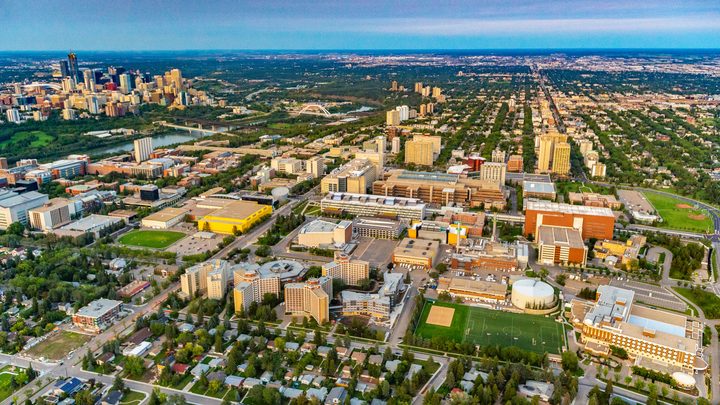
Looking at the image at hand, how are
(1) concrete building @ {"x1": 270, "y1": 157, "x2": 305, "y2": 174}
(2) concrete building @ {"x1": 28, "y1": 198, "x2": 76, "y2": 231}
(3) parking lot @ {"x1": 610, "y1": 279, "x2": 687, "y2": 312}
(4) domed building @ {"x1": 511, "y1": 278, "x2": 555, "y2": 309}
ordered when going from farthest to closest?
(1) concrete building @ {"x1": 270, "y1": 157, "x2": 305, "y2": 174} → (2) concrete building @ {"x1": 28, "y1": 198, "x2": 76, "y2": 231} → (3) parking lot @ {"x1": 610, "y1": 279, "x2": 687, "y2": 312} → (4) domed building @ {"x1": 511, "y1": 278, "x2": 555, "y2": 309}

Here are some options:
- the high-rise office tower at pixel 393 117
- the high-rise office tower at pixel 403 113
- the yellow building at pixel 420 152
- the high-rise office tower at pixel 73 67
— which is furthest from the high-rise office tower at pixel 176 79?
the yellow building at pixel 420 152

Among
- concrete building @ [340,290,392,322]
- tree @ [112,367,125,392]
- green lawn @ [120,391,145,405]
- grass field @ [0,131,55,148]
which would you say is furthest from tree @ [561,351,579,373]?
grass field @ [0,131,55,148]

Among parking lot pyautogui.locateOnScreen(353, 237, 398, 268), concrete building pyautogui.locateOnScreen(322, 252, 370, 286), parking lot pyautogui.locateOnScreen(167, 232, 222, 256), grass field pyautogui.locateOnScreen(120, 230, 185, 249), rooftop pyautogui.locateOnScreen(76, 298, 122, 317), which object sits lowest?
parking lot pyautogui.locateOnScreen(167, 232, 222, 256)

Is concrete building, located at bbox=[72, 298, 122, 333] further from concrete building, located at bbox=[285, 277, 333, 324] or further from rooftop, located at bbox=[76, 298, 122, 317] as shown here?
concrete building, located at bbox=[285, 277, 333, 324]

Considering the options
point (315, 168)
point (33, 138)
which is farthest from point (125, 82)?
point (315, 168)

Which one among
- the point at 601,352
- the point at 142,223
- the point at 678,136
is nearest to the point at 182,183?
the point at 142,223

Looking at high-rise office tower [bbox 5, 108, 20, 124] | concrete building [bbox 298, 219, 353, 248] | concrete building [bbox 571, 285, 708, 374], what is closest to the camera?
concrete building [bbox 571, 285, 708, 374]

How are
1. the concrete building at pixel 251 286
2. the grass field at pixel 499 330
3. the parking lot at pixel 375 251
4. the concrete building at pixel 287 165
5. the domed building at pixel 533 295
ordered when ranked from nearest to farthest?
the grass field at pixel 499 330
the concrete building at pixel 251 286
the domed building at pixel 533 295
the parking lot at pixel 375 251
the concrete building at pixel 287 165

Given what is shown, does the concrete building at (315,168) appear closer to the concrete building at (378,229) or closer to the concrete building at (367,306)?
the concrete building at (378,229)
